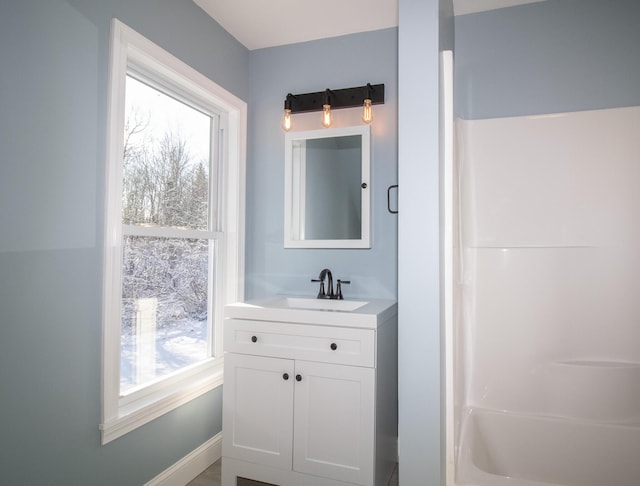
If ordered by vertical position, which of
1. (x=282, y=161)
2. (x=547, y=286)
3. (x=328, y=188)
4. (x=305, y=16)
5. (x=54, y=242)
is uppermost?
(x=305, y=16)

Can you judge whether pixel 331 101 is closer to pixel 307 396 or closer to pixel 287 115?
pixel 287 115

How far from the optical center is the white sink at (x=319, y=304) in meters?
2.29

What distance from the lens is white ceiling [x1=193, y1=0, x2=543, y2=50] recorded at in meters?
2.22

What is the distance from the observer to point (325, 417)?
186cm

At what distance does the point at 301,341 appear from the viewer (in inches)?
75.9

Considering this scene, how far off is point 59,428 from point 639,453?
2.38 meters

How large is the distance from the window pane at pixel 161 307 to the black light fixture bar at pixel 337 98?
1.04 meters

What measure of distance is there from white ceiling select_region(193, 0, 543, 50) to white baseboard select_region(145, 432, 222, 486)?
238 cm

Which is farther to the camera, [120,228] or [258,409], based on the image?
[258,409]

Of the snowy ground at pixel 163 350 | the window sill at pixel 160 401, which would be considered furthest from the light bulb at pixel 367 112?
the window sill at pixel 160 401

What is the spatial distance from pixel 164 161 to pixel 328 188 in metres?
0.96

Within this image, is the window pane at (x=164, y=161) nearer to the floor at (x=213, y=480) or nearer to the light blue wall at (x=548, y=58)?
the floor at (x=213, y=480)

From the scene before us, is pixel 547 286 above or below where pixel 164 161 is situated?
below

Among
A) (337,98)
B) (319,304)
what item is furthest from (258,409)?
(337,98)
